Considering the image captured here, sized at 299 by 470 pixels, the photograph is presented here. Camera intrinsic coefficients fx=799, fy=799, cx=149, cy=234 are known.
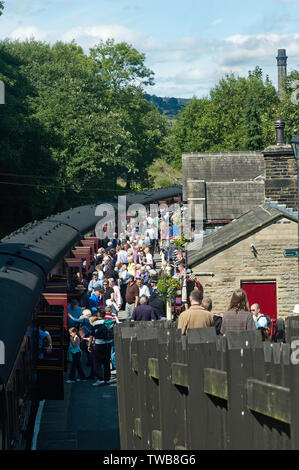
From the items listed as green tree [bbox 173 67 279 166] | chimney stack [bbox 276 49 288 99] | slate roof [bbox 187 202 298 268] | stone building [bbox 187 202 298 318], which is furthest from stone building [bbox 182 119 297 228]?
chimney stack [bbox 276 49 288 99]

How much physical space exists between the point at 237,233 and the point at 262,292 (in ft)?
5.35

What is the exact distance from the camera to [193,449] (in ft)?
15.6

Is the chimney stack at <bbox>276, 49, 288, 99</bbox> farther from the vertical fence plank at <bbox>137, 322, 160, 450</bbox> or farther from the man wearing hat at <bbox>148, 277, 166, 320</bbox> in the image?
the vertical fence plank at <bbox>137, 322, 160, 450</bbox>

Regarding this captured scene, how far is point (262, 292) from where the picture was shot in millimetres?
20344

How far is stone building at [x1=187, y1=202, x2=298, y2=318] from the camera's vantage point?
2019 cm

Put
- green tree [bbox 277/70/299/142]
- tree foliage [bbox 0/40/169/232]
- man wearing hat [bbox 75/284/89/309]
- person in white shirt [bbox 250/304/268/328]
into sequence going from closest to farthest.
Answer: person in white shirt [bbox 250/304/268/328] → man wearing hat [bbox 75/284/89/309] → tree foliage [bbox 0/40/169/232] → green tree [bbox 277/70/299/142]

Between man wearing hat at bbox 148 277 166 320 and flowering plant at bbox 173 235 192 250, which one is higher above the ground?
flowering plant at bbox 173 235 192 250

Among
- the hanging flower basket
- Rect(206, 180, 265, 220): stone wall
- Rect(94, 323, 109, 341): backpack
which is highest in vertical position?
Rect(206, 180, 265, 220): stone wall

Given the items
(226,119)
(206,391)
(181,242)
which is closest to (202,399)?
(206,391)

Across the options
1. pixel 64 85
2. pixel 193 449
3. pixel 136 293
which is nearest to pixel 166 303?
pixel 136 293

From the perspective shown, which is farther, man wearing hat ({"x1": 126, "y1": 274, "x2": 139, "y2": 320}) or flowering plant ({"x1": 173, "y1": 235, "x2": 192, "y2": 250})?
flowering plant ({"x1": 173, "y1": 235, "x2": 192, "y2": 250})

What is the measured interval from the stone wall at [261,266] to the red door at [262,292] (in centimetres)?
12

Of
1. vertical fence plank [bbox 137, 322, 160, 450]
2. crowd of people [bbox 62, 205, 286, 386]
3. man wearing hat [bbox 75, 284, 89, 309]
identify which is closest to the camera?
vertical fence plank [bbox 137, 322, 160, 450]
